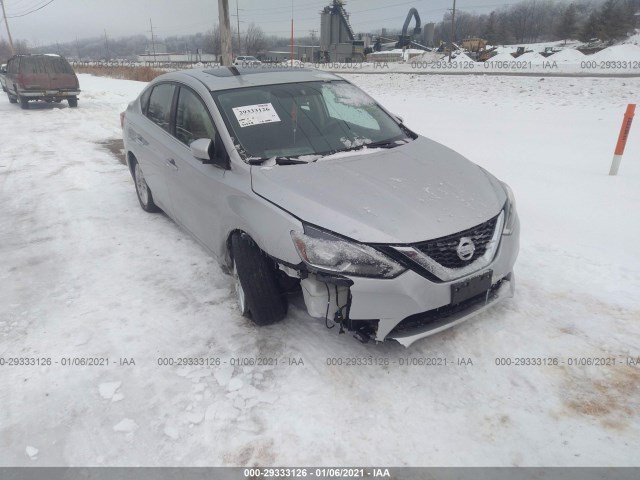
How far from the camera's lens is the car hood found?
2551mm

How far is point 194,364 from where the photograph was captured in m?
2.84

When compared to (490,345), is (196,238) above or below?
above

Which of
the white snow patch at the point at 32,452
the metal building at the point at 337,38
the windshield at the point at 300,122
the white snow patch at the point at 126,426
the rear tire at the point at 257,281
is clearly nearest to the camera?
the white snow patch at the point at 32,452

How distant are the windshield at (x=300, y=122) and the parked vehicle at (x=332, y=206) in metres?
0.01

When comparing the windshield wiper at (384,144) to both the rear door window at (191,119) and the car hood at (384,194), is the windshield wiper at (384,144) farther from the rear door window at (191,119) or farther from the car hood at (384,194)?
the rear door window at (191,119)

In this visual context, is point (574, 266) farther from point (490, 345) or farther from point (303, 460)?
point (303, 460)

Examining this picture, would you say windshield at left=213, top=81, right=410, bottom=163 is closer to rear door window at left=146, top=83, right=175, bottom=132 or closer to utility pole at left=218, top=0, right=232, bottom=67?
rear door window at left=146, top=83, right=175, bottom=132

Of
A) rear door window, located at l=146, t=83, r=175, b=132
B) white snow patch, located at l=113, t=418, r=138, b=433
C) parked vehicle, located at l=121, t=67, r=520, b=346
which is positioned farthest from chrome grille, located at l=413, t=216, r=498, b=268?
rear door window, located at l=146, t=83, r=175, b=132

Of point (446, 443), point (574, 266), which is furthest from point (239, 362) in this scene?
point (574, 266)

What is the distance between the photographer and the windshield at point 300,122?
3.33 metres

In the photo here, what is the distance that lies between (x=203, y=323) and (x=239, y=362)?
559 millimetres

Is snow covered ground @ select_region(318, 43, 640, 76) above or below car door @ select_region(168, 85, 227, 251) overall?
above

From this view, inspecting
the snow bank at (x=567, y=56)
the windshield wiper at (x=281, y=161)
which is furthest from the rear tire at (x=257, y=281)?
the snow bank at (x=567, y=56)

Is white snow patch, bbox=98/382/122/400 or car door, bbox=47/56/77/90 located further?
car door, bbox=47/56/77/90
